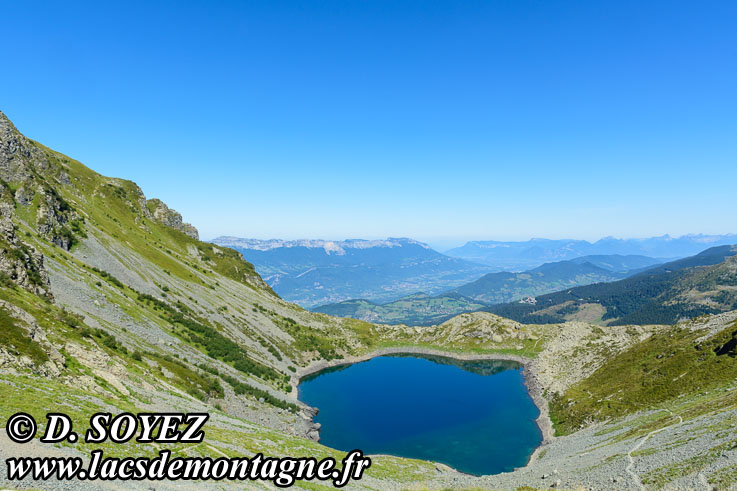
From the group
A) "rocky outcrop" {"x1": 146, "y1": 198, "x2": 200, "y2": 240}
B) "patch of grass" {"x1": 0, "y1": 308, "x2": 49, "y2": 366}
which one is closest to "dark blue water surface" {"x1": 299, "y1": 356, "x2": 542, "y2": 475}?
"patch of grass" {"x1": 0, "y1": 308, "x2": 49, "y2": 366}

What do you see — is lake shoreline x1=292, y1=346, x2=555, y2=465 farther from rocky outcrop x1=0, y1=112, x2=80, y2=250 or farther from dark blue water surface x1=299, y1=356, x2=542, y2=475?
rocky outcrop x1=0, y1=112, x2=80, y2=250

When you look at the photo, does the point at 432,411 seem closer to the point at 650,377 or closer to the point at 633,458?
the point at 650,377

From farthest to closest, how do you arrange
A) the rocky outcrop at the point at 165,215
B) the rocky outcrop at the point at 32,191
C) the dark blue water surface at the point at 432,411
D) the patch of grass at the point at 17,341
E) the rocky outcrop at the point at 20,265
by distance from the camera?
the rocky outcrop at the point at 165,215
the rocky outcrop at the point at 32,191
the dark blue water surface at the point at 432,411
the rocky outcrop at the point at 20,265
the patch of grass at the point at 17,341

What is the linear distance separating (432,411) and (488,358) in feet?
194

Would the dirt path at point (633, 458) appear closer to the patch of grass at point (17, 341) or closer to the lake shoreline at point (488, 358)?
the lake shoreline at point (488, 358)

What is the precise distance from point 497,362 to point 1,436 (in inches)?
5763

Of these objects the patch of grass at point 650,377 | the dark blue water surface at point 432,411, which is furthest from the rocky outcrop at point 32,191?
the patch of grass at point 650,377

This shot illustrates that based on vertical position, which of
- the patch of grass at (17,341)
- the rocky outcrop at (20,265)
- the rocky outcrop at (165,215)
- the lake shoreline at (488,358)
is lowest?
the lake shoreline at (488,358)

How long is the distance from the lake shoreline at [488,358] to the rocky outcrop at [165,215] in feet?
374

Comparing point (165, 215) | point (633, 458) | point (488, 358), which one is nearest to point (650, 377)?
point (633, 458)

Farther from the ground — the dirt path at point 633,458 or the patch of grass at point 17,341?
the patch of grass at point 17,341

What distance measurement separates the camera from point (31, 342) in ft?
129

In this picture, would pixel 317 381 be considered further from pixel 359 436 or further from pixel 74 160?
pixel 74 160

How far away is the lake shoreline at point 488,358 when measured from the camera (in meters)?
80.1
